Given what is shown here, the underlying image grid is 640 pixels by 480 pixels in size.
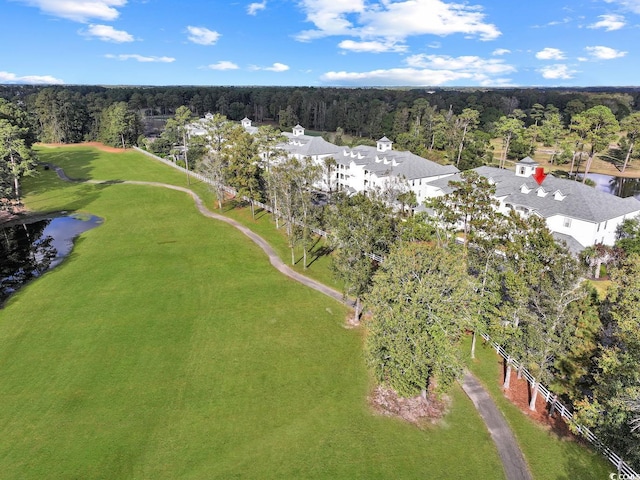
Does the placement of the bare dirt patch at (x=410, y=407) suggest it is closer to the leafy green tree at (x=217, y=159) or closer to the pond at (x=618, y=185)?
the leafy green tree at (x=217, y=159)

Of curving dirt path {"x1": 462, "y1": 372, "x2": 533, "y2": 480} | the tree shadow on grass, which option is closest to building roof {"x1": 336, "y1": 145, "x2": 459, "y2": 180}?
the tree shadow on grass

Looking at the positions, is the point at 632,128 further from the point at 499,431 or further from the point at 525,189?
the point at 499,431

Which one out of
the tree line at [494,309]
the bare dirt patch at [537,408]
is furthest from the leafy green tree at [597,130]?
the bare dirt patch at [537,408]

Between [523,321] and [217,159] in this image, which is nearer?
[523,321]

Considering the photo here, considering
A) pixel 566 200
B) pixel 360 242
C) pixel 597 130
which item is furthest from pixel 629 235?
pixel 597 130

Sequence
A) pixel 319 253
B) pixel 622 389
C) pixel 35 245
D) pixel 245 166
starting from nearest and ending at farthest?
pixel 622 389 < pixel 319 253 < pixel 35 245 < pixel 245 166

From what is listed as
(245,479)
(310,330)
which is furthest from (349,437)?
(310,330)
